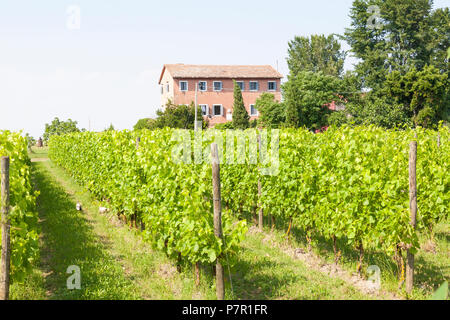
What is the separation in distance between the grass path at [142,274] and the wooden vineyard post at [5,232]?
52 centimetres

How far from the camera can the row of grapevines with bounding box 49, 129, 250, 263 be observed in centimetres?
553

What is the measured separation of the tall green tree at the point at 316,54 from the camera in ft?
190

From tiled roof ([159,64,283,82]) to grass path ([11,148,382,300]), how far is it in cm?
3945

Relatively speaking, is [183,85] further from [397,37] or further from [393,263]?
Answer: [393,263]

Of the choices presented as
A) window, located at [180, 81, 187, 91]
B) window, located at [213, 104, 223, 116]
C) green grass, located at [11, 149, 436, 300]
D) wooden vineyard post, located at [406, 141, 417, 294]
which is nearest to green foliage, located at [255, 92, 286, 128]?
window, located at [213, 104, 223, 116]

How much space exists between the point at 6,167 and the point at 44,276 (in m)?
2.35

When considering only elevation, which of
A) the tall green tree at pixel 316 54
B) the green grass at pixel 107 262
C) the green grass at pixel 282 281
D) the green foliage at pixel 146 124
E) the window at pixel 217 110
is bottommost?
the green grass at pixel 282 281

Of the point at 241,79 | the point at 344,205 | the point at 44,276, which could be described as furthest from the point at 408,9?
the point at 44,276

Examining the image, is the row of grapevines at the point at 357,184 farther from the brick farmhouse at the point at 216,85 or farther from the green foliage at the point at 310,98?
the brick farmhouse at the point at 216,85

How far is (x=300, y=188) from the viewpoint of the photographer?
25.9 feet

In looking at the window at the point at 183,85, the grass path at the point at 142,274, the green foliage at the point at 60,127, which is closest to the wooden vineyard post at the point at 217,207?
the grass path at the point at 142,274

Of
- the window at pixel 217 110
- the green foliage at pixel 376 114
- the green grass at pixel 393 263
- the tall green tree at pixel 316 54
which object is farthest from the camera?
the tall green tree at pixel 316 54

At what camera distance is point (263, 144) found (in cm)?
972

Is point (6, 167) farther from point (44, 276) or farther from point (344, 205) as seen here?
point (344, 205)
